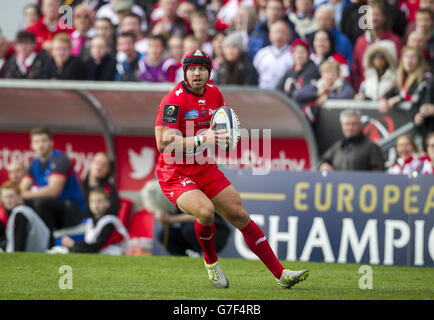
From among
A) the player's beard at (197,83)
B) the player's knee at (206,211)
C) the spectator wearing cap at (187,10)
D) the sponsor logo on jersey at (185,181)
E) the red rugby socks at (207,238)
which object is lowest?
the red rugby socks at (207,238)

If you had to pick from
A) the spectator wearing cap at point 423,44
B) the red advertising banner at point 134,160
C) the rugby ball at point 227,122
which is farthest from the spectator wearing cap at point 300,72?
the rugby ball at point 227,122

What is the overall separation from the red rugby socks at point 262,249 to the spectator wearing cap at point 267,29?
23.8 ft

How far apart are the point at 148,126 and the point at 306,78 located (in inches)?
Result: 116

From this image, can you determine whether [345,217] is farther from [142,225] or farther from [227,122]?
[227,122]

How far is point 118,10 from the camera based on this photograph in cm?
1755

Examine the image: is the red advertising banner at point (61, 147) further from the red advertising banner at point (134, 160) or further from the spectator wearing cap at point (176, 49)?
the spectator wearing cap at point (176, 49)

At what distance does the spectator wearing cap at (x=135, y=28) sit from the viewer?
16.4 m

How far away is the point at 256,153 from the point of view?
14.5 m

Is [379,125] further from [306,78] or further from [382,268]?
[382,268]

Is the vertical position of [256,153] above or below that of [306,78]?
below

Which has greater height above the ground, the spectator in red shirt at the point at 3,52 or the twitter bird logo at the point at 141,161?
the spectator in red shirt at the point at 3,52

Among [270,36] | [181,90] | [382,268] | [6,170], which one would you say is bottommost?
[382,268]
